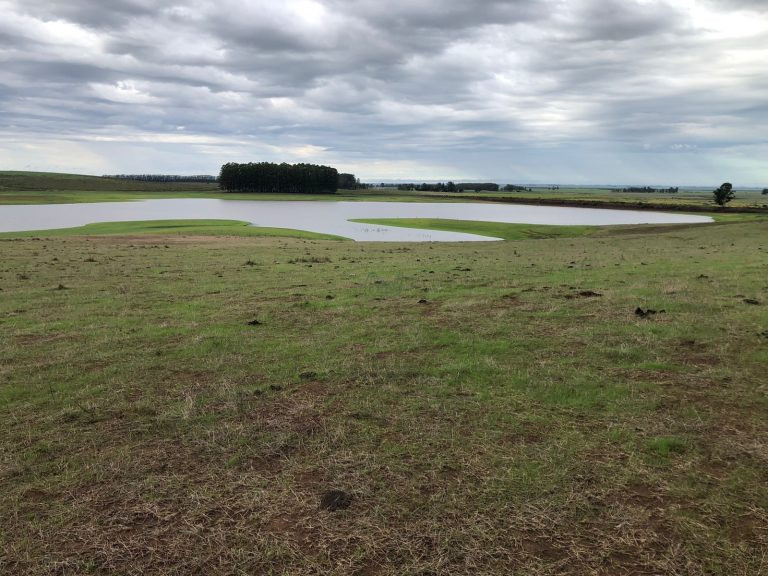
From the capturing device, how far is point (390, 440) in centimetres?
614

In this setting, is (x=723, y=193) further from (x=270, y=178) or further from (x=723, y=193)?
(x=270, y=178)

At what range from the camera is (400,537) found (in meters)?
4.42

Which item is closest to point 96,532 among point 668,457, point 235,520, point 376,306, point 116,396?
point 235,520

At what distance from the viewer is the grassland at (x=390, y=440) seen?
14.2 ft

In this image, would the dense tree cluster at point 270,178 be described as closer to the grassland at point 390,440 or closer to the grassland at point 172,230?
the grassland at point 172,230

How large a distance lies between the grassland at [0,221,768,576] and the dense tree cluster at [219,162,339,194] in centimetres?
18852

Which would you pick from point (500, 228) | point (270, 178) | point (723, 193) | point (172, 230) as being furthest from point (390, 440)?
point (270, 178)

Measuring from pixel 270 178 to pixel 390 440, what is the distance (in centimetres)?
19825

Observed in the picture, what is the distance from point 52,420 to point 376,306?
8546 millimetres

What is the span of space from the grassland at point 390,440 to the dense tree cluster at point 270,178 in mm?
188524

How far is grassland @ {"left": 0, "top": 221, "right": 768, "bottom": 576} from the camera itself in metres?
4.34

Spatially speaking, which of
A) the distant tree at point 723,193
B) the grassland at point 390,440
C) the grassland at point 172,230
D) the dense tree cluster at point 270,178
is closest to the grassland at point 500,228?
the grassland at point 172,230

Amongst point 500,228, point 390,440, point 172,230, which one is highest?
point 500,228

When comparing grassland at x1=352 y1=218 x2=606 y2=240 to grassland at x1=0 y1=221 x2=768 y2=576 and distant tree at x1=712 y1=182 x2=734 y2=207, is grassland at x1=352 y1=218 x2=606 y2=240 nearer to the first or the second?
grassland at x1=0 y1=221 x2=768 y2=576
